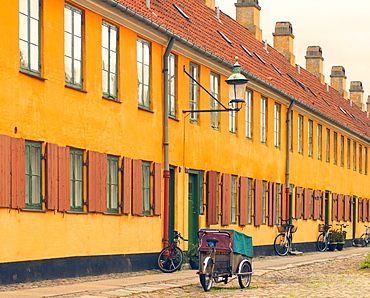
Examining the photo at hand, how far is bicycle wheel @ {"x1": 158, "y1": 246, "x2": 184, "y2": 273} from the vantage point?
66.1ft

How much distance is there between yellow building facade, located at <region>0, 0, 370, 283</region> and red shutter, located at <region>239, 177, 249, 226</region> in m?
0.06

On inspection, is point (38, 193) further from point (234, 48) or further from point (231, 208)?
point (234, 48)

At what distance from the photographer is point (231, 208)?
26.8m

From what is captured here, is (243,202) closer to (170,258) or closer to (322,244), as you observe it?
(170,258)

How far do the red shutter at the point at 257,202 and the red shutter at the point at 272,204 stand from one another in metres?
1.22

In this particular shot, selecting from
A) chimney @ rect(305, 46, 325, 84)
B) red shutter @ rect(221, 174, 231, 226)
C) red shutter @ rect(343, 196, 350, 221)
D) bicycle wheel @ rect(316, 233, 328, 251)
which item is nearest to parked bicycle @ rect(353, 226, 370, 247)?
red shutter @ rect(343, 196, 350, 221)

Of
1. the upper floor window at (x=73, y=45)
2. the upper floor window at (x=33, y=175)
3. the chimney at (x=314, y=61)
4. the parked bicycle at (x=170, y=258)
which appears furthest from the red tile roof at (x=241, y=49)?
the parked bicycle at (x=170, y=258)

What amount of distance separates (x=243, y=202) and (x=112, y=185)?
9.33 metres

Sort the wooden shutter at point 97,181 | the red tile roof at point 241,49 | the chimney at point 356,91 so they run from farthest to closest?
the chimney at point 356,91, the red tile roof at point 241,49, the wooden shutter at point 97,181

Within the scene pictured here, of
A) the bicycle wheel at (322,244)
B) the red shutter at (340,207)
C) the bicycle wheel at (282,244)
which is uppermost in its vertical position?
the red shutter at (340,207)

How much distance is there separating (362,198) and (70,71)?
110 feet

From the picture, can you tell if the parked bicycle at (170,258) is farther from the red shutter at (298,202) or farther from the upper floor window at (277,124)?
the red shutter at (298,202)

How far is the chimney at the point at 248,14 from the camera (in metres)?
37.2

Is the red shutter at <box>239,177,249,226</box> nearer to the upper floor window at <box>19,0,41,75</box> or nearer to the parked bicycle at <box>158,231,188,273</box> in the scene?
the parked bicycle at <box>158,231,188,273</box>
